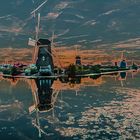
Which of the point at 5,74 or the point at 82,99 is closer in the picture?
the point at 82,99

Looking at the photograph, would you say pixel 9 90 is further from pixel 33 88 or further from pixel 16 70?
pixel 16 70

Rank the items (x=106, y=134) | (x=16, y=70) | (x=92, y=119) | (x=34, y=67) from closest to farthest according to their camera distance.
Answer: (x=106, y=134) → (x=92, y=119) → (x=34, y=67) → (x=16, y=70)

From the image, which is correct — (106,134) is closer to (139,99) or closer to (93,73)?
(139,99)

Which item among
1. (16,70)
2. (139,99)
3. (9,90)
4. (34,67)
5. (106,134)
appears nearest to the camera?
(106,134)

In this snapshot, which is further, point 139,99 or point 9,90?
point 9,90

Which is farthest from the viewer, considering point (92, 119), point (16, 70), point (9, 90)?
point (16, 70)

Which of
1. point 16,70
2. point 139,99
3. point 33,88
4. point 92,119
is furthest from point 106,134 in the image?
point 16,70
